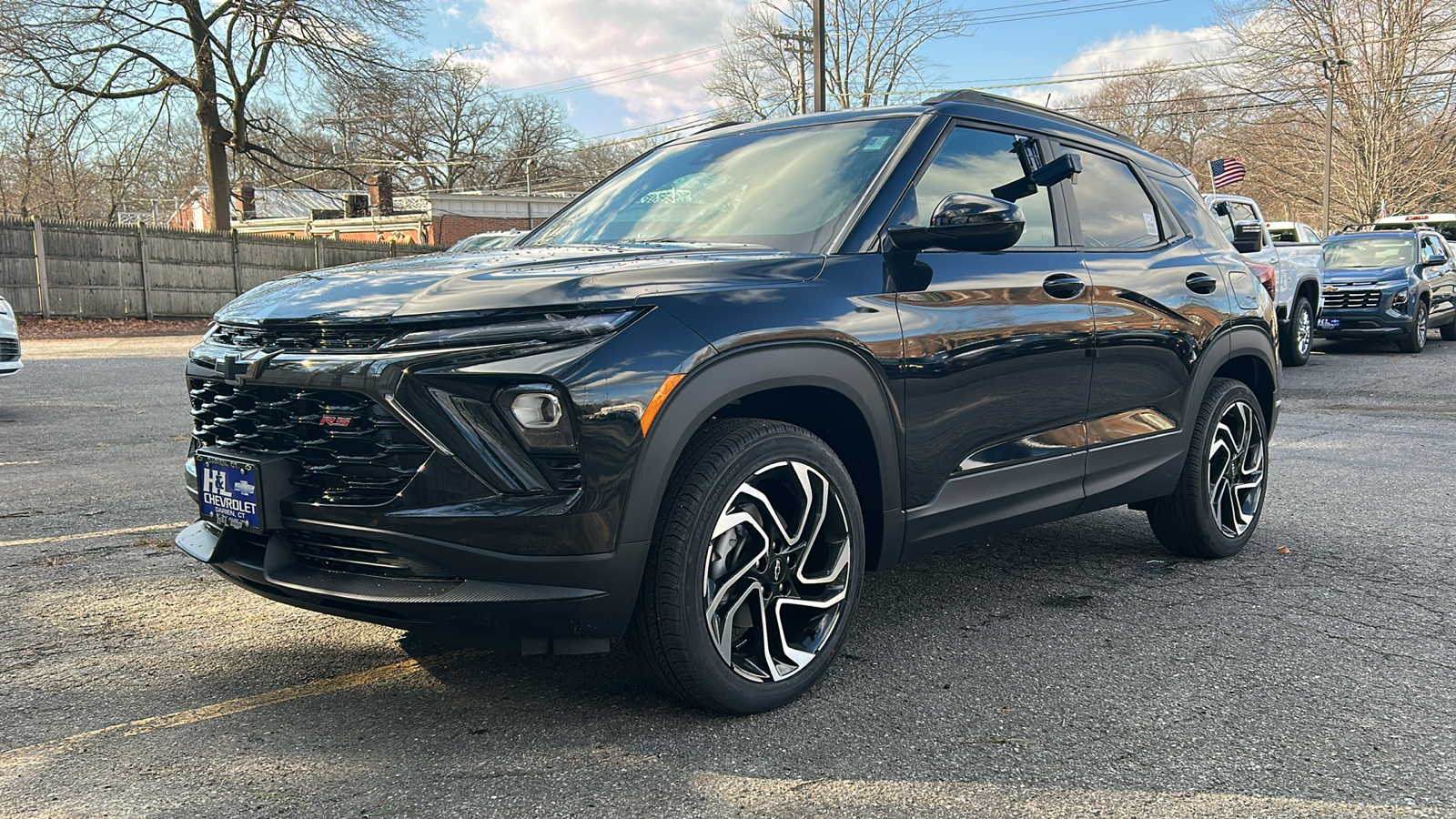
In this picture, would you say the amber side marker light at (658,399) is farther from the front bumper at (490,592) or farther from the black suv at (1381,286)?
the black suv at (1381,286)

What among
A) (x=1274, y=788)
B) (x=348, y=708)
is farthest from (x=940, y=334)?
(x=348, y=708)

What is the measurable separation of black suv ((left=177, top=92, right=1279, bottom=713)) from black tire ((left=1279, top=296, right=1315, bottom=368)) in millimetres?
11536

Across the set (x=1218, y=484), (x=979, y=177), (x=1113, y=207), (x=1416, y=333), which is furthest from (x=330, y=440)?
(x=1416, y=333)

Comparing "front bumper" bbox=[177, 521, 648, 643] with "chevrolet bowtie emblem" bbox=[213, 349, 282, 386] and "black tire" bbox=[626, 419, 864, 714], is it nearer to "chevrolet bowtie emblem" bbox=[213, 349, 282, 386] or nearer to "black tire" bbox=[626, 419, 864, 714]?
"black tire" bbox=[626, 419, 864, 714]

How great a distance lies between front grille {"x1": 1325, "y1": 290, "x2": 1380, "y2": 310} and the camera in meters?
16.0

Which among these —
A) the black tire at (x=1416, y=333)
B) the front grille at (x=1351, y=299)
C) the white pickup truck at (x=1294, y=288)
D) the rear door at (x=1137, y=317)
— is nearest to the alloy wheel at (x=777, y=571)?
the rear door at (x=1137, y=317)

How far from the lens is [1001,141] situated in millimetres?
4047

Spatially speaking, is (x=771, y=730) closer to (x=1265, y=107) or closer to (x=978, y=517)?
(x=978, y=517)

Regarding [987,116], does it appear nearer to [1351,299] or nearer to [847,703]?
[847,703]

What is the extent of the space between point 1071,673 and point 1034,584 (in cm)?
106

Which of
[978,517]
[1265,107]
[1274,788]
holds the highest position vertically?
[1265,107]

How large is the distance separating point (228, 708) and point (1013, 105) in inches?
136

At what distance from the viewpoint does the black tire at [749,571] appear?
277 centimetres

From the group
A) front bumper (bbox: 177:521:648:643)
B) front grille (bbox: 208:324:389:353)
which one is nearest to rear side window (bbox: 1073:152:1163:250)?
front bumper (bbox: 177:521:648:643)
